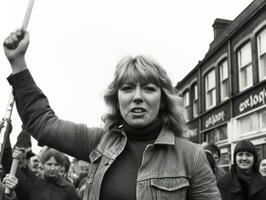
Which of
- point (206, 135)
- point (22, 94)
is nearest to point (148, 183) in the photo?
point (22, 94)

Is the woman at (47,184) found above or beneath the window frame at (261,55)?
beneath

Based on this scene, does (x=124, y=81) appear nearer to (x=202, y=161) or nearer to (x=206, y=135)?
(x=202, y=161)

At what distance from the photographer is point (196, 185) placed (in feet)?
6.09

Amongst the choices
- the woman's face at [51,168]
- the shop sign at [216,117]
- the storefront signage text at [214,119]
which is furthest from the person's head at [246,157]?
the storefront signage text at [214,119]

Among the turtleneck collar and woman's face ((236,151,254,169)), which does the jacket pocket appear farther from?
woman's face ((236,151,254,169))

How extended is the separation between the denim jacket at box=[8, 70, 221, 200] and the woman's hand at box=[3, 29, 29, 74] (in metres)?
0.04

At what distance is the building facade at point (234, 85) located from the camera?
1484cm

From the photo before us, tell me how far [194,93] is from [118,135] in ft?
71.0

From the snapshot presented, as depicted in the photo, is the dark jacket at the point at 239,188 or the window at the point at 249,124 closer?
the dark jacket at the point at 239,188

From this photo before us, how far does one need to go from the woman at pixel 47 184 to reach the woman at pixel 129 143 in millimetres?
2370

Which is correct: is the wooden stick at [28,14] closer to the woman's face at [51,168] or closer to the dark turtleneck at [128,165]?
the dark turtleneck at [128,165]

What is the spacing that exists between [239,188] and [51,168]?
2300mm

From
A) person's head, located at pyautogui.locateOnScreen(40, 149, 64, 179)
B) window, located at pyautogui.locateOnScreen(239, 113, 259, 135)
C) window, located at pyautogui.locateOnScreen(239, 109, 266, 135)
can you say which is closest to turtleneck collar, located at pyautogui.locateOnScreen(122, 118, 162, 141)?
person's head, located at pyautogui.locateOnScreen(40, 149, 64, 179)

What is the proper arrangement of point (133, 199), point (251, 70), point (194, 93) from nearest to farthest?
1. point (133, 199)
2. point (251, 70)
3. point (194, 93)
